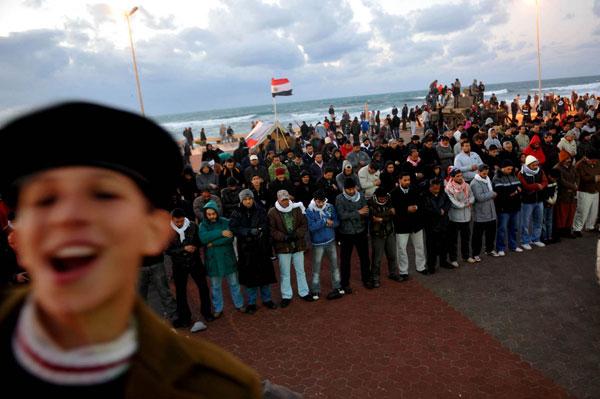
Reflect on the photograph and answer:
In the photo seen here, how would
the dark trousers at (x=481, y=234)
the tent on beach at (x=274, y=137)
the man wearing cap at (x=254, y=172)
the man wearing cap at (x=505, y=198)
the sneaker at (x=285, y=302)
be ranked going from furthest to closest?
the tent on beach at (x=274, y=137), the man wearing cap at (x=254, y=172), the dark trousers at (x=481, y=234), the man wearing cap at (x=505, y=198), the sneaker at (x=285, y=302)

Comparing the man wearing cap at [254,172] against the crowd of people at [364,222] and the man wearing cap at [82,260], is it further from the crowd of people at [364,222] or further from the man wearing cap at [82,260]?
the man wearing cap at [82,260]

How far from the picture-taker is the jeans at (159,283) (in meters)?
5.94

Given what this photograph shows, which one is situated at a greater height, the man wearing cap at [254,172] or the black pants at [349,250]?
the man wearing cap at [254,172]

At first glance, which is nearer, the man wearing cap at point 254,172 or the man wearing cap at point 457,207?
the man wearing cap at point 457,207

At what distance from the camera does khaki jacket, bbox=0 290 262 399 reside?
866 mm

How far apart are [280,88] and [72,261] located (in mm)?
17290

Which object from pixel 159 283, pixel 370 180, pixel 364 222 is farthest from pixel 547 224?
pixel 159 283

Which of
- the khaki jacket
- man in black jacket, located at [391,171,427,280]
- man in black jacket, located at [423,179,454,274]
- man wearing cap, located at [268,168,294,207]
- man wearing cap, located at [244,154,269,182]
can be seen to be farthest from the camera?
man wearing cap, located at [244,154,269,182]

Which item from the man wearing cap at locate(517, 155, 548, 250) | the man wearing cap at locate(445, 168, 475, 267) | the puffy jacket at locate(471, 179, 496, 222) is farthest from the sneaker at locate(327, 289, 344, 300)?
the man wearing cap at locate(517, 155, 548, 250)

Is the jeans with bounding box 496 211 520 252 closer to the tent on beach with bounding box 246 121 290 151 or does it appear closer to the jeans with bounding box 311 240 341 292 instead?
the jeans with bounding box 311 240 341 292

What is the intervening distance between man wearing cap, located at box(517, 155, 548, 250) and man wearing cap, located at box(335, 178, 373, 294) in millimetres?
3497

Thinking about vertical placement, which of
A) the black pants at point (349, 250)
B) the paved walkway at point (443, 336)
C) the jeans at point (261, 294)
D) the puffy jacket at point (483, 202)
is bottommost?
the paved walkway at point (443, 336)

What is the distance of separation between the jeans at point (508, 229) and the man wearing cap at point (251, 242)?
186 inches

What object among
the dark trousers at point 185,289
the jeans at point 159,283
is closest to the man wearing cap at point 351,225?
the dark trousers at point 185,289
